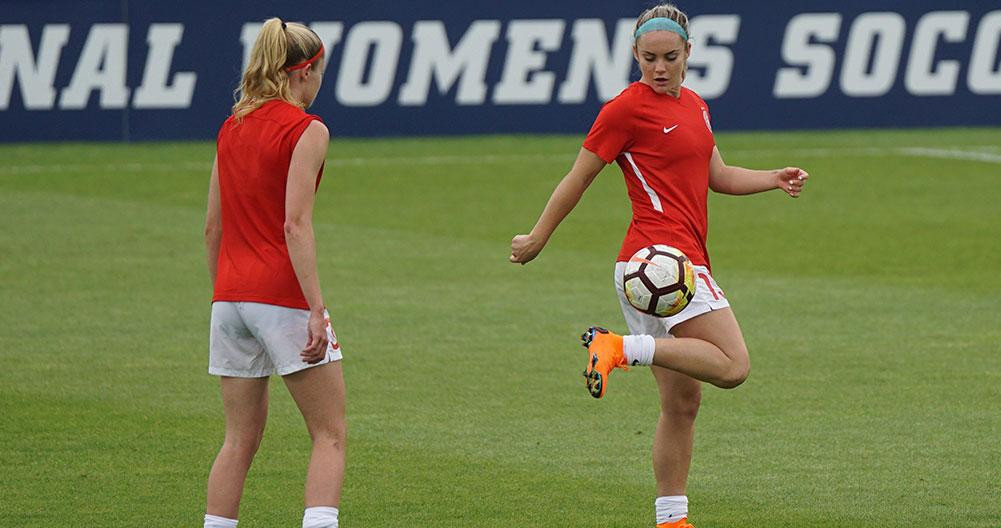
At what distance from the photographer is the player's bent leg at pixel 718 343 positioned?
6453 millimetres

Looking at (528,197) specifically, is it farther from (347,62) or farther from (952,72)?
(952,72)

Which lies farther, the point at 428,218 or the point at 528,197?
the point at 528,197

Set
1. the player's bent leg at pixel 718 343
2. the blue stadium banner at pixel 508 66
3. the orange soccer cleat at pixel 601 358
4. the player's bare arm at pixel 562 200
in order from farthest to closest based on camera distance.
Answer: the blue stadium banner at pixel 508 66 < the player's bare arm at pixel 562 200 < the player's bent leg at pixel 718 343 < the orange soccer cleat at pixel 601 358

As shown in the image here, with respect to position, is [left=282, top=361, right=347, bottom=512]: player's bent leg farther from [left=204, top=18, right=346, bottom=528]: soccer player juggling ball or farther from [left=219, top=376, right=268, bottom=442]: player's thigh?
[left=219, top=376, right=268, bottom=442]: player's thigh

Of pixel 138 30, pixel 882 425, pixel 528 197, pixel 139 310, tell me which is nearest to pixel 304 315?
pixel 882 425

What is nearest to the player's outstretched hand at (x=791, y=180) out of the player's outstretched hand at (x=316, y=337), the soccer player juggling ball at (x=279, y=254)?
the soccer player juggling ball at (x=279, y=254)

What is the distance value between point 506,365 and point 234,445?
454 cm

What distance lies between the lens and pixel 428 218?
1761 centimetres

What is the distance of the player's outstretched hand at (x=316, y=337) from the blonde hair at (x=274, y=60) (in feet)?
2.49

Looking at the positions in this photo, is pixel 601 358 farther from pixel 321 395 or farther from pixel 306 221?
pixel 306 221

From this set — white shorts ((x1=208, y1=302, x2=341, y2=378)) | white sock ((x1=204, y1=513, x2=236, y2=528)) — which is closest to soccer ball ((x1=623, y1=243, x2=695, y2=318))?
white shorts ((x1=208, y1=302, x2=341, y2=378))

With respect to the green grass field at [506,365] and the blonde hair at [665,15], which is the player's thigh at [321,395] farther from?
the blonde hair at [665,15]

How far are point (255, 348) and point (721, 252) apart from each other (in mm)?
9754

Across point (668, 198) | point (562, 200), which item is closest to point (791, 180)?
point (668, 198)
